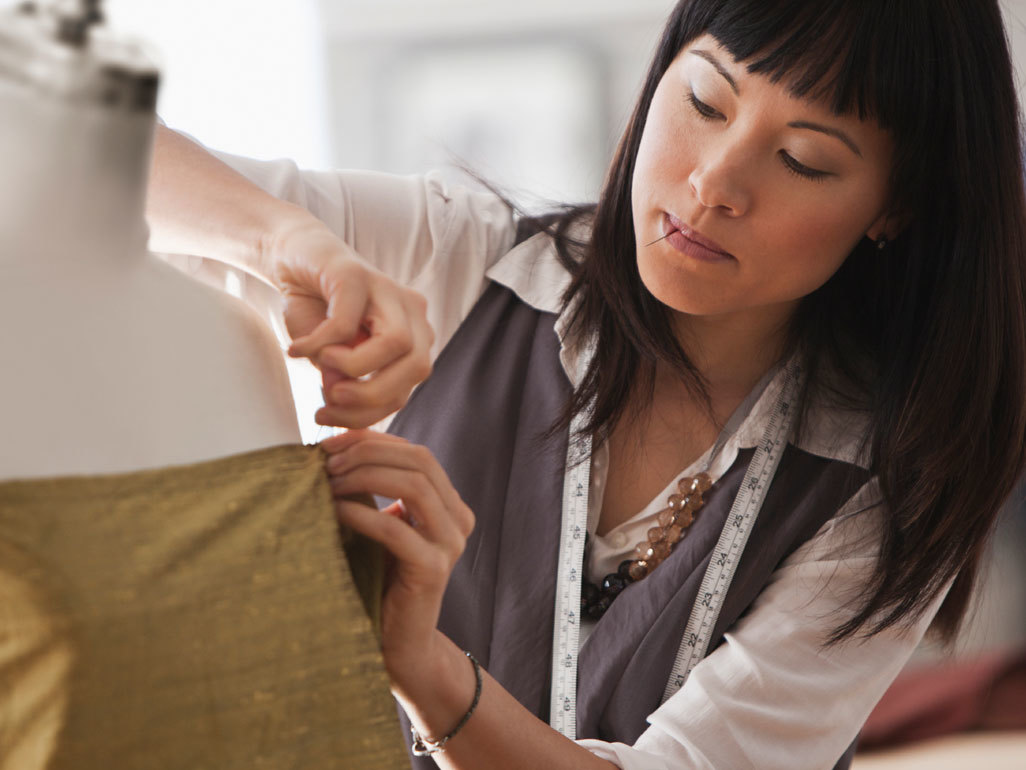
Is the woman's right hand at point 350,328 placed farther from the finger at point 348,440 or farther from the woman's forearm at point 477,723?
the woman's forearm at point 477,723

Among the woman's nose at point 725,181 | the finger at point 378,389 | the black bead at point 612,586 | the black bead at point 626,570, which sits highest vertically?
the woman's nose at point 725,181

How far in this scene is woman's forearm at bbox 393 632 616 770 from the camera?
0.77 m

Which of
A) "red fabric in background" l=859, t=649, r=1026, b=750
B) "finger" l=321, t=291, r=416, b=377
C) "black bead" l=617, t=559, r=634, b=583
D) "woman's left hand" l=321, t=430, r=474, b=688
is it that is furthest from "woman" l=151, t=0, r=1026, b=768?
"red fabric in background" l=859, t=649, r=1026, b=750

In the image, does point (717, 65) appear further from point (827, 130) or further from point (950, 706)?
point (950, 706)

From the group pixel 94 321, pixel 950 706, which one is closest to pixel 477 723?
pixel 94 321

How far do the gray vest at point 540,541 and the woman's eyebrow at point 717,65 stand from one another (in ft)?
1.18

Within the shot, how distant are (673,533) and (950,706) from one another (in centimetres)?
178

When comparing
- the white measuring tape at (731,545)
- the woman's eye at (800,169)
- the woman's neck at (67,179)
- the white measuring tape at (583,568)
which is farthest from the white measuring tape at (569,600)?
the woman's neck at (67,179)

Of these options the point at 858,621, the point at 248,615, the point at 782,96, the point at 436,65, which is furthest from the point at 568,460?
the point at 436,65

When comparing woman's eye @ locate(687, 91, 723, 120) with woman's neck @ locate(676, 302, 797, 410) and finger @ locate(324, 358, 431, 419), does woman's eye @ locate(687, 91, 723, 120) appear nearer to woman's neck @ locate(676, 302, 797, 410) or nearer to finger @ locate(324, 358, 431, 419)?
woman's neck @ locate(676, 302, 797, 410)

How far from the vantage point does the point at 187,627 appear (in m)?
0.53

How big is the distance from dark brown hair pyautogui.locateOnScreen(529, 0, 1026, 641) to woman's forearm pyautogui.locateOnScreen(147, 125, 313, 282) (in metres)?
0.46

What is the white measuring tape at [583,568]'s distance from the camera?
1.10m

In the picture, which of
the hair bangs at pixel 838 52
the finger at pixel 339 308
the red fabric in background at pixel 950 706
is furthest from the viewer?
the red fabric in background at pixel 950 706
